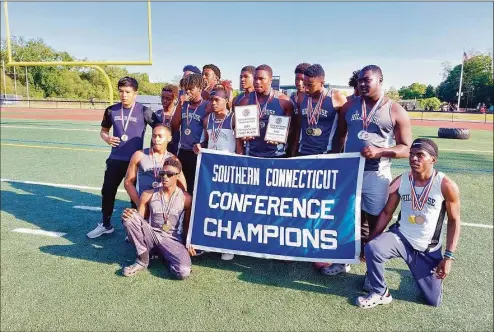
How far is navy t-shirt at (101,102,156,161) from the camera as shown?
4.52 metres

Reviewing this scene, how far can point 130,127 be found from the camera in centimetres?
452

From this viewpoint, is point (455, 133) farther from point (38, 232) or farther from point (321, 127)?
point (38, 232)

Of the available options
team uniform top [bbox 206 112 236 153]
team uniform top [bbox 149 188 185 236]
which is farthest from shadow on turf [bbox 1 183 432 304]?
team uniform top [bbox 206 112 236 153]

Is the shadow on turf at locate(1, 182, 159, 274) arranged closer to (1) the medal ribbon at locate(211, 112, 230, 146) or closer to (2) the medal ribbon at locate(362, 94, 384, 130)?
(1) the medal ribbon at locate(211, 112, 230, 146)

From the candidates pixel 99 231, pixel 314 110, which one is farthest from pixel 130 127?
pixel 314 110

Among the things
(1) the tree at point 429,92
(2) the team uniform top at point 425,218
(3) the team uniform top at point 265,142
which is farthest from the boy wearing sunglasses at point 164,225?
(1) the tree at point 429,92

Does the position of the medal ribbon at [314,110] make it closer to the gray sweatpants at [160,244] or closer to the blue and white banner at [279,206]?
the blue and white banner at [279,206]

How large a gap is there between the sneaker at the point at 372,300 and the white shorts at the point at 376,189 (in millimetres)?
802

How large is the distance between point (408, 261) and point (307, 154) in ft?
4.81

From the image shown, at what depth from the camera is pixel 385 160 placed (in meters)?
3.60

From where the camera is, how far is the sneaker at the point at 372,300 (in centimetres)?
313

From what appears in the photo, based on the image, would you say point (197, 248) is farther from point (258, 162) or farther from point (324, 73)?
point (324, 73)

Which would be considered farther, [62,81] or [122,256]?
[62,81]

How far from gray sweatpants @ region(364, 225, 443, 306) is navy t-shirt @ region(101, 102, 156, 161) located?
9.54ft
